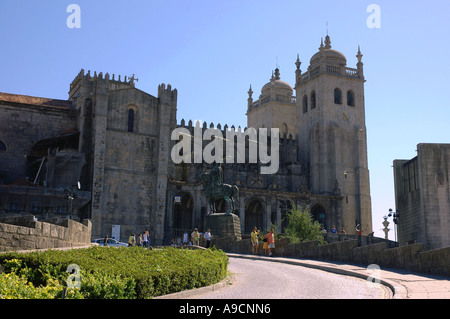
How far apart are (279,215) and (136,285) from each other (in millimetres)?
44114

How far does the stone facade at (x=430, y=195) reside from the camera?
32781 mm

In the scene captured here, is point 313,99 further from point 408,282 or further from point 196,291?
point 196,291

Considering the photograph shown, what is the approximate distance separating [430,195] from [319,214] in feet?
84.0

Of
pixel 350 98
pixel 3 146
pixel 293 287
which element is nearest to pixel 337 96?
pixel 350 98

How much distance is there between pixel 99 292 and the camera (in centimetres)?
960

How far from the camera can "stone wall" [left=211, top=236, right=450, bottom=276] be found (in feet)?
59.2

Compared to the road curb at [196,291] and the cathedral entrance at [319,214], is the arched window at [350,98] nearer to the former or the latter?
the cathedral entrance at [319,214]

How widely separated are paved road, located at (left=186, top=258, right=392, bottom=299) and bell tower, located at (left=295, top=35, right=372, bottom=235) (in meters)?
40.9

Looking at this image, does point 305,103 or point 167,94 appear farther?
point 305,103

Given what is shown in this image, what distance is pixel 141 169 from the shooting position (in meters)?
49.3

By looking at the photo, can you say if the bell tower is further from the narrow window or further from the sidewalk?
the sidewalk

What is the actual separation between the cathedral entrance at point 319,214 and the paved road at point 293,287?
130 feet

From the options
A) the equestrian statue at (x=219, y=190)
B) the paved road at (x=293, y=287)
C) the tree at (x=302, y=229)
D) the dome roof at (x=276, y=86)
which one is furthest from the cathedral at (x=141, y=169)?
the paved road at (x=293, y=287)

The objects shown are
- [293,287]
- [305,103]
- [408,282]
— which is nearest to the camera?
[293,287]
